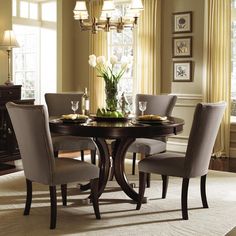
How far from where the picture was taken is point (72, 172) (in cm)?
353

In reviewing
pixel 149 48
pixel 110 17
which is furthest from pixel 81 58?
pixel 110 17

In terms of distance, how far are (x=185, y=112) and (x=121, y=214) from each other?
335cm

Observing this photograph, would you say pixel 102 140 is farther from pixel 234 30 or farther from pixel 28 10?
pixel 28 10

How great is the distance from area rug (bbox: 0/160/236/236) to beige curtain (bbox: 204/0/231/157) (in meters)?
1.78

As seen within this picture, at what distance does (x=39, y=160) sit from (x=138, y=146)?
139 centimetres

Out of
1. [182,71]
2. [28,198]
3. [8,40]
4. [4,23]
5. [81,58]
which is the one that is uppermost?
[4,23]

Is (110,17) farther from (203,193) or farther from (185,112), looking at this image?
(185,112)

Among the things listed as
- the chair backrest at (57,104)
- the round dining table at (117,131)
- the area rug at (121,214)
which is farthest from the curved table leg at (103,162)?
the chair backrest at (57,104)

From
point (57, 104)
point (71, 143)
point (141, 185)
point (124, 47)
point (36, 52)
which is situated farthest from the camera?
point (36, 52)

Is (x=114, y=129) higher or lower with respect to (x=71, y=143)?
higher

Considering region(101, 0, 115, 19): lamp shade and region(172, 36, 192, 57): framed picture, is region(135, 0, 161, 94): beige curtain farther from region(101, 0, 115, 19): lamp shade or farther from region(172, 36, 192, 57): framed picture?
region(101, 0, 115, 19): lamp shade

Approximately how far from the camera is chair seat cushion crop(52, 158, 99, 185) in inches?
137

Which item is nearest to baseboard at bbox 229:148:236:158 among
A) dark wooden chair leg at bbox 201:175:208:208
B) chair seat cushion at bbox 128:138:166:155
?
chair seat cushion at bbox 128:138:166:155

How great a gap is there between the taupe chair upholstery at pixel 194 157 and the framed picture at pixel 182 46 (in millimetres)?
3045
